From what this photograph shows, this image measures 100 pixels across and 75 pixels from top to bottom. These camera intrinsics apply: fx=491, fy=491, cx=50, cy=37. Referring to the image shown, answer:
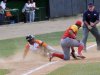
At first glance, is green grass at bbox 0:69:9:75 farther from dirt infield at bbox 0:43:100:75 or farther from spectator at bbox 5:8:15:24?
spectator at bbox 5:8:15:24

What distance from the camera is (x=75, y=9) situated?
4319 cm

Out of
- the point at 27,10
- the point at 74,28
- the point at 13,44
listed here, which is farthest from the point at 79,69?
the point at 27,10

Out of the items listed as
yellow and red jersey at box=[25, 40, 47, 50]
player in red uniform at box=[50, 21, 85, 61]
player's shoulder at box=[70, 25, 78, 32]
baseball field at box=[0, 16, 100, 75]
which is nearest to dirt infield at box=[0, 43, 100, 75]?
baseball field at box=[0, 16, 100, 75]

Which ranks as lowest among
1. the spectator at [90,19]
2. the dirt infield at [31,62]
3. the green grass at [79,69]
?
the dirt infield at [31,62]

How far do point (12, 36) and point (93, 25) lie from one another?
34.3ft

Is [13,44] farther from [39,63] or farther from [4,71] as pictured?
[4,71]

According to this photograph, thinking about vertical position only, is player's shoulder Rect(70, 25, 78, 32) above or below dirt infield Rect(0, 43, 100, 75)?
above

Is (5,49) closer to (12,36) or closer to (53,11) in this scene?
(12,36)

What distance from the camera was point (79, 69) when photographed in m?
14.2

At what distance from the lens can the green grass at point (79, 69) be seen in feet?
44.4

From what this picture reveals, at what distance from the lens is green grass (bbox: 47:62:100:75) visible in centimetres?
1353

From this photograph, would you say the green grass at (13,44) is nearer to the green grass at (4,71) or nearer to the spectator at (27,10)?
the green grass at (4,71)

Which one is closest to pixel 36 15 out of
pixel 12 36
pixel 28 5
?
pixel 28 5

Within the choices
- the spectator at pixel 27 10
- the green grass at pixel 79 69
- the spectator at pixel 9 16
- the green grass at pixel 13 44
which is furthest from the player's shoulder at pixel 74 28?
the spectator at pixel 27 10
